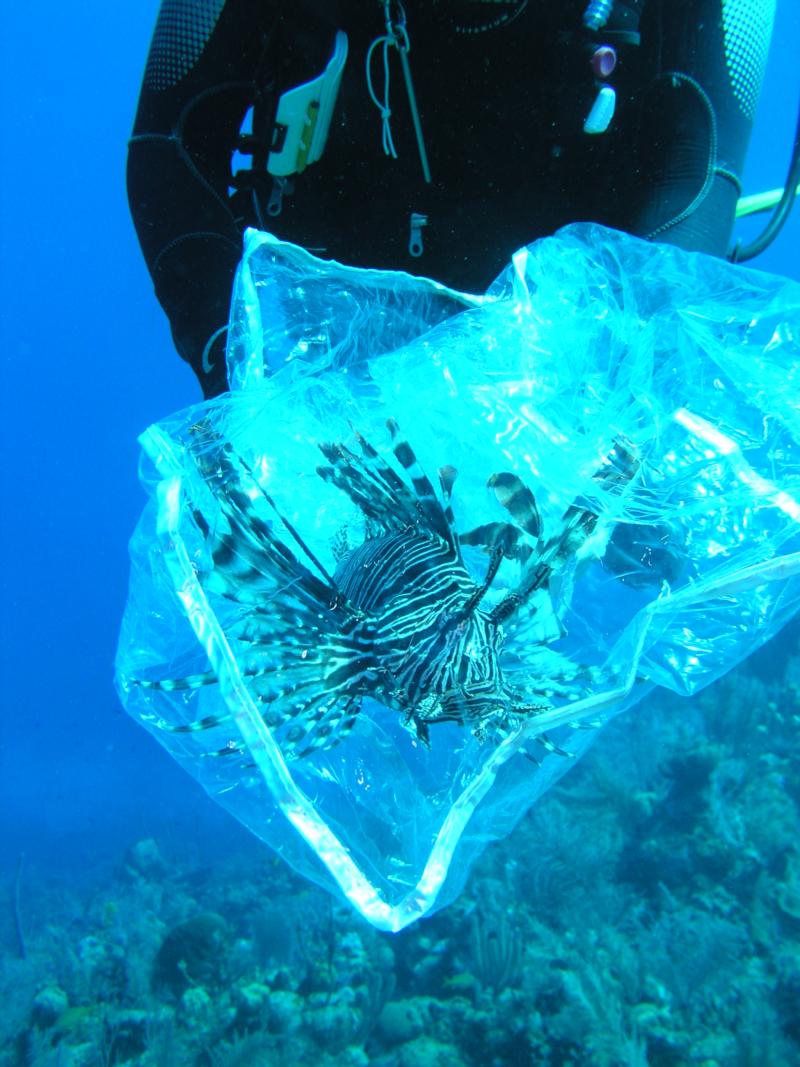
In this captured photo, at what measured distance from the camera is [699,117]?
2.48 meters

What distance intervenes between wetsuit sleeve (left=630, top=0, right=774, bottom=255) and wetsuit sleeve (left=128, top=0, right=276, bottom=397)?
1506 millimetres

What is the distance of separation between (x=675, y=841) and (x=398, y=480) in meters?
5.86

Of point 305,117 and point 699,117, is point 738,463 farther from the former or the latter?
point 305,117

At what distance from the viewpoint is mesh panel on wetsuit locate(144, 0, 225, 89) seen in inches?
101

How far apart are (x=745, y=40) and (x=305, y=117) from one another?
1.66 m

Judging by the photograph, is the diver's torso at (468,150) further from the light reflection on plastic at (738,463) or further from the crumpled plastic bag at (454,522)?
the light reflection on plastic at (738,463)

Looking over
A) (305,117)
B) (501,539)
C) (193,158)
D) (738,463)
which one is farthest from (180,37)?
(738,463)

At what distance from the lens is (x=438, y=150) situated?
2.63 metres

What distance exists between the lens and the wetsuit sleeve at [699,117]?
246 cm

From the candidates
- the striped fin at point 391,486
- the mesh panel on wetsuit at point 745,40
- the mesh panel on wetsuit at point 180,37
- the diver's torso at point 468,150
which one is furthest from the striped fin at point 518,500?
the mesh panel on wetsuit at point 180,37

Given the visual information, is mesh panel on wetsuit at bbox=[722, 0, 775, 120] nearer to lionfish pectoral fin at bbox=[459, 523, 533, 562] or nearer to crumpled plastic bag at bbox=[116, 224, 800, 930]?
crumpled plastic bag at bbox=[116, 224, 800, 930]

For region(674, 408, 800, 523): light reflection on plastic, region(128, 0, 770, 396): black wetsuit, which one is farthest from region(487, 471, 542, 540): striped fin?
region(128, 0, 770, 396): black wetsuit

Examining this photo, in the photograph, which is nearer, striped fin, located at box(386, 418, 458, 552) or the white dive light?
striped fin, located at box(386, 418, 458, 552)

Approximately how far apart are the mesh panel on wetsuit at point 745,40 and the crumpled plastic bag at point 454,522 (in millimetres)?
984
